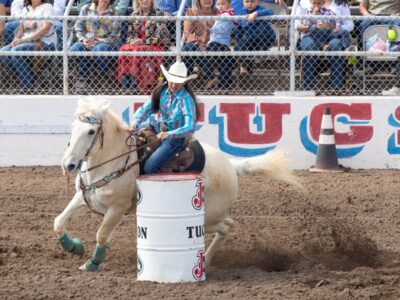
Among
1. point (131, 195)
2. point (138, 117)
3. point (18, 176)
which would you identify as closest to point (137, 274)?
point (131, 195)

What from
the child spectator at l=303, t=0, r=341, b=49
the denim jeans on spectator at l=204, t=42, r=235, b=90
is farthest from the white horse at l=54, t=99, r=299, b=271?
the child spectator at l=303, t=0, r=341, b=49

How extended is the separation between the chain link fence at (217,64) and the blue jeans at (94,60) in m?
0.01

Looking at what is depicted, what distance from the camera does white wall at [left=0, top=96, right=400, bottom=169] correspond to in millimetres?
12727

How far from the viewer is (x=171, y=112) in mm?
8242

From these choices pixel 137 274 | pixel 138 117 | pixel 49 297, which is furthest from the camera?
pixel 138 117

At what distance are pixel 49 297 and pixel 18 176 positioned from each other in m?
5.53

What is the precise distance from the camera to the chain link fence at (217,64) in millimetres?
12758

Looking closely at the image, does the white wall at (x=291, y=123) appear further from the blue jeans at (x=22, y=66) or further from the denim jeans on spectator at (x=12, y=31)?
the denim jeans on spectator at (x=12, y=31)

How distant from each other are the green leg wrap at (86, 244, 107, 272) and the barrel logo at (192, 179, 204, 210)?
936 mm

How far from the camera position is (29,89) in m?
13.2

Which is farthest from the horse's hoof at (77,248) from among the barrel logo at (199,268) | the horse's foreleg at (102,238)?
the barrel logo at (199,268)

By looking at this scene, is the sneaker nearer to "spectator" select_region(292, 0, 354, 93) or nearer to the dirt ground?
"spectator" select_region(292, 0, 354, 93)

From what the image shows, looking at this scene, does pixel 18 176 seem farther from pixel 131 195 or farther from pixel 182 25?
pixel 131 195

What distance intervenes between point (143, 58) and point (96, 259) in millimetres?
5276
